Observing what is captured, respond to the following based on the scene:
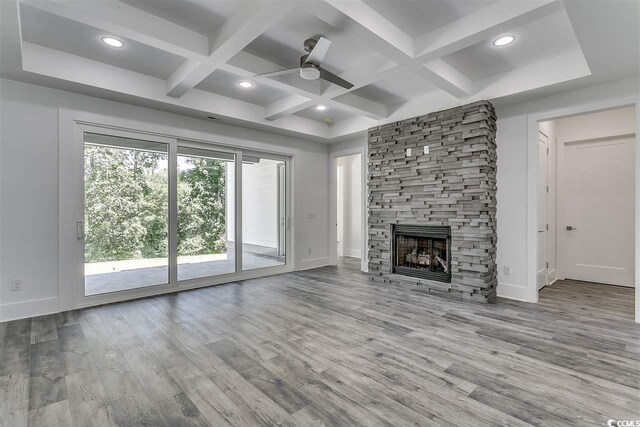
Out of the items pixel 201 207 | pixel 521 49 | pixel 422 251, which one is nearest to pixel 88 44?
pixel 201 207

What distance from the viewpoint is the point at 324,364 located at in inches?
95.7

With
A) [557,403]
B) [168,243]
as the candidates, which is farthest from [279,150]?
[557,403]

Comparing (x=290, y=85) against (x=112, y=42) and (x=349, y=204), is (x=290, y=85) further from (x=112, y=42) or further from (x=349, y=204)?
(x=349, y=204)

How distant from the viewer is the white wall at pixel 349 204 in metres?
8.30

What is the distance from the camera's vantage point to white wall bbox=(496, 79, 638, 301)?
162 inches

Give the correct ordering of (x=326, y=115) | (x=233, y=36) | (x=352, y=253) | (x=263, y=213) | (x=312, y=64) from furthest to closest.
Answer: (x=352, y=253) < (x=263, y=213) < (x=326, y=115) < (x=312, y=64) < (x=233, y=36)

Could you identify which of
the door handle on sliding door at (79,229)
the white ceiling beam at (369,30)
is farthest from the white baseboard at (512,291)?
the door handle on sliding door at (79,229)

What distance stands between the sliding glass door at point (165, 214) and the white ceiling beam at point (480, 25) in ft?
11.5

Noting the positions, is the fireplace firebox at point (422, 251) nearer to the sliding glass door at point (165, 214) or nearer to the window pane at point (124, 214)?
the sliding glass door at point (165, 214)

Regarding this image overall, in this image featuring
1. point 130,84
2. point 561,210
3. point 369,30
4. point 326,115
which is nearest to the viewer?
point 369,30

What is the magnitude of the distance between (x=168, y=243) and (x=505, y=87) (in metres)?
5.01

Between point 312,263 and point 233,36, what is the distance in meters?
4.59

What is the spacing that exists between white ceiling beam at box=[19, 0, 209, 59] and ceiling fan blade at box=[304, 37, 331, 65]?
1045mm

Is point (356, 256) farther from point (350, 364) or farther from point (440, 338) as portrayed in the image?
point (350, 364)
